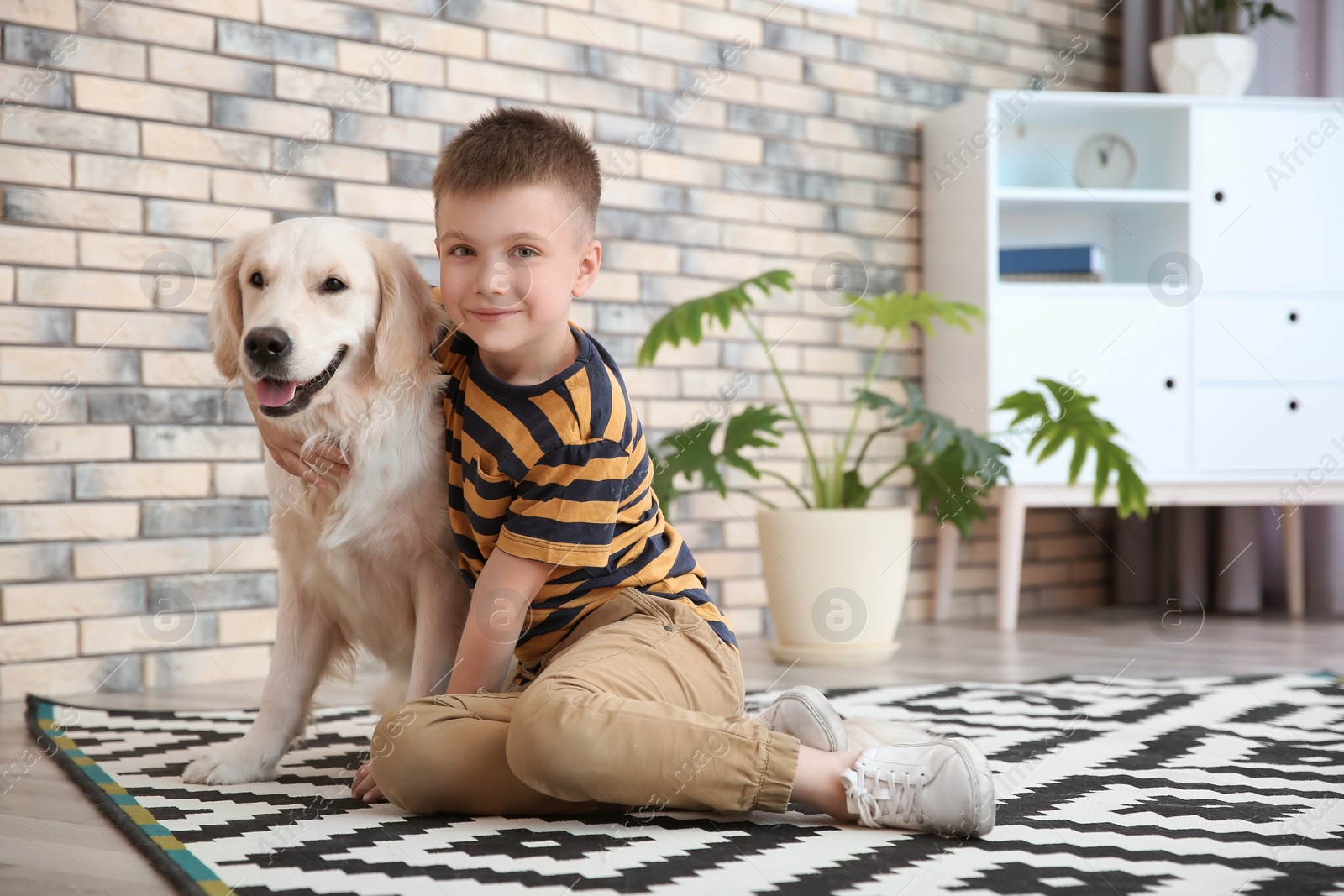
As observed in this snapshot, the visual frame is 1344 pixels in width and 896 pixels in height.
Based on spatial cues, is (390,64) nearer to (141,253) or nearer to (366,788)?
(141,253)

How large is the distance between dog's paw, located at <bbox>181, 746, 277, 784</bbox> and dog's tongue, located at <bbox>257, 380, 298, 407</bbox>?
49 cm

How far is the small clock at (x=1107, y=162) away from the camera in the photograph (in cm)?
364

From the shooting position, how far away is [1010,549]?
11.0 ft

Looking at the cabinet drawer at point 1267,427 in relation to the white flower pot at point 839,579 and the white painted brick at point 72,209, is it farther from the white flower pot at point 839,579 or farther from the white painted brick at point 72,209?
the white painted brick at point 72,209

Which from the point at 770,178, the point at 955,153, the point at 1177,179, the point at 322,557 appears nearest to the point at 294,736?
the point at 322,557

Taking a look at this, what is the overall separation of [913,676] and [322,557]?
1465mm

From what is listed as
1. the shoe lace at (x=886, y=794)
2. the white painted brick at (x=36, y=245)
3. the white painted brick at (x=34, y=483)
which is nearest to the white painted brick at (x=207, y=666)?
the white painted brick at (x=34, y=483)

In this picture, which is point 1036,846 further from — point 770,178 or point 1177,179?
point 1177,179

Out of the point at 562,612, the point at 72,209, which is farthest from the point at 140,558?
the point at 562,612

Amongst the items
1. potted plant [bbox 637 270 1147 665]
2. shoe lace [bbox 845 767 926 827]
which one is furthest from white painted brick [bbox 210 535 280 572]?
shoe lace [bbox 845 767 926 827]

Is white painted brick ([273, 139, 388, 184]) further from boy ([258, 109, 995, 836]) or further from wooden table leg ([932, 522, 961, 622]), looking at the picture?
wooden table leg ([932, 522, 961, 622])

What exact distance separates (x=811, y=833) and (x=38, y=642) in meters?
1.78

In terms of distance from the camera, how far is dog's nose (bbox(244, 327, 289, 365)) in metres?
1.36

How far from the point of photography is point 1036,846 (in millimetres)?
1193
